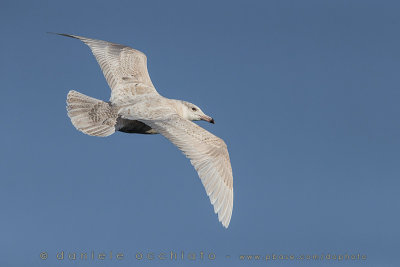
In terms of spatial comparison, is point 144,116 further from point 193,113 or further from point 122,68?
point 122,68

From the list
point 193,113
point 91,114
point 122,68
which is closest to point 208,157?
point 193,113

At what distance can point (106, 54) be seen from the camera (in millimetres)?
12633

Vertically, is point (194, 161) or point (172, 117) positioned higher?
point (172, 117)

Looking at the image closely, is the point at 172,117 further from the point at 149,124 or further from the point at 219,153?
the point at 219,153

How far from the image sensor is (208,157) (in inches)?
372

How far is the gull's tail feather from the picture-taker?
1041cm

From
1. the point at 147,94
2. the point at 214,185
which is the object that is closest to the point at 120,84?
the point at 147,94

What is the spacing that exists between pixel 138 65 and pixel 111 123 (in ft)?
7.69

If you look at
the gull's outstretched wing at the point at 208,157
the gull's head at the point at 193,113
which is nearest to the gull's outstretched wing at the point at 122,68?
the gull's head at the point at 193,113

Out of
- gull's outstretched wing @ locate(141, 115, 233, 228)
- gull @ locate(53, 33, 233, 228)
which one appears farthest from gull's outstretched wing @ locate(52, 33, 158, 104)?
gull's outstretched wing @ locate(141, 115, 233, 228)

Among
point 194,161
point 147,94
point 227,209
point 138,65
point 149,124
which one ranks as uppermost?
point 138,65

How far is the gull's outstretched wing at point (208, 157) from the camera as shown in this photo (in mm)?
9164

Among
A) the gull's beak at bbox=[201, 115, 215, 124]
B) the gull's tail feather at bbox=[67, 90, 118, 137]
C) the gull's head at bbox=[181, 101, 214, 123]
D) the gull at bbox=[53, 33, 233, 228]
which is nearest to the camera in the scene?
the gull at bbox=[53, 33, 233, 228]

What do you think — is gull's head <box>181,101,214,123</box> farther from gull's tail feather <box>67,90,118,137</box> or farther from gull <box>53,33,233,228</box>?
gull's tail feather <box>67,90,118,137</box>
